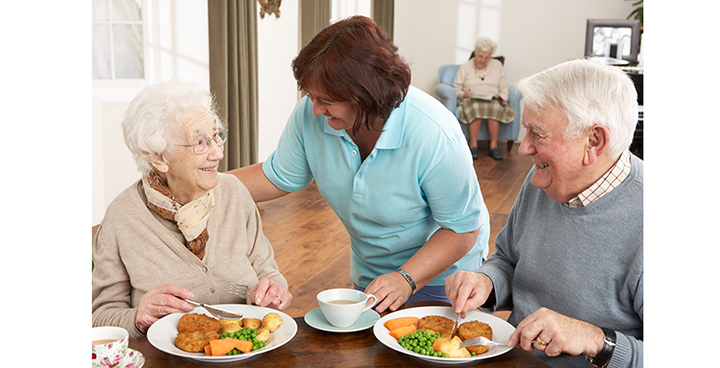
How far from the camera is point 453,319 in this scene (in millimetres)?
1199

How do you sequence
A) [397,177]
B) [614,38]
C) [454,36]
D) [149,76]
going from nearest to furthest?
[397,177]
[149,76]
[614,38]
[454,36]

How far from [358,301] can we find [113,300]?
22.3 inches

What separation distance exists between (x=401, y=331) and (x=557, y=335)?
286 mm

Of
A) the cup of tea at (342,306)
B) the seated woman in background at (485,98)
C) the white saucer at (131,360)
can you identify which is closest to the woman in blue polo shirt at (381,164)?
the cup of tea at (342,306)

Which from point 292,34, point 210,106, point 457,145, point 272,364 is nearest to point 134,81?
point 292,34

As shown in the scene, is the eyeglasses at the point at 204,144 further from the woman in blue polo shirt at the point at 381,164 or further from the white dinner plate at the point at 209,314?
the white dinner plate at the point at 209,314

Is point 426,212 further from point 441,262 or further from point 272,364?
point 272,364

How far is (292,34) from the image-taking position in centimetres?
566

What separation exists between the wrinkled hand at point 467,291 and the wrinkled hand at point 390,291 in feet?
0.36

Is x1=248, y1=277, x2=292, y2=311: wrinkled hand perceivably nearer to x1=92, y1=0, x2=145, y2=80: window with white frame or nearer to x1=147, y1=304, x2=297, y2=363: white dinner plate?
x1=147, y1=304, x2=297, y2=363: white dinner plate

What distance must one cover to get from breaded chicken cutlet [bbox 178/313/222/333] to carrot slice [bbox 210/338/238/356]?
9 cm

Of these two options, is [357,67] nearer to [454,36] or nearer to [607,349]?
[607,349]

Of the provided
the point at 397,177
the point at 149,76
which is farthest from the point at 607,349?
the point at 149,76
